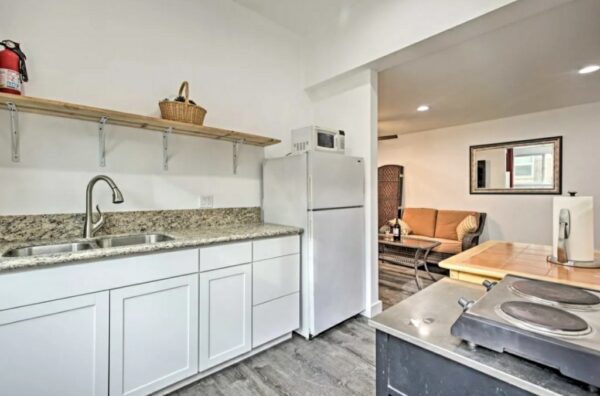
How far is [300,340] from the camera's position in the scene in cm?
226

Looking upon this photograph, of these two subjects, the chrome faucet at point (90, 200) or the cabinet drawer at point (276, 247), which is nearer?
the chrome faucet at point (90, 200)

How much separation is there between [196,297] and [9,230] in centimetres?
109

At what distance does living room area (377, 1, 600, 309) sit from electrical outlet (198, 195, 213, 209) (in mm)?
1829

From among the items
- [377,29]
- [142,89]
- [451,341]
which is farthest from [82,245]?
Result: [377,29]

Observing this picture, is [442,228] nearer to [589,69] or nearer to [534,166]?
[534,166]

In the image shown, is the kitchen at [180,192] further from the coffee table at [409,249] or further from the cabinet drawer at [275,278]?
the coffee table at [409,249]

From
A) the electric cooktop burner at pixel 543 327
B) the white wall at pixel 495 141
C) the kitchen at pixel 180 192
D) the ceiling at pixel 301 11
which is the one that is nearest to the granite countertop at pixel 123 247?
the kitchen at pixel 180 192

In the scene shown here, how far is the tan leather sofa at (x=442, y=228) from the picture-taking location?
4137 mm

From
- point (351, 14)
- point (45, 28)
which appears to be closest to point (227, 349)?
point (45, 28)

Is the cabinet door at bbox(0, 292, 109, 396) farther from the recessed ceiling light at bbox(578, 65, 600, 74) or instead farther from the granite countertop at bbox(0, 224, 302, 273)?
the recessed ceiling light at bbox(578, 65, 600, 74)

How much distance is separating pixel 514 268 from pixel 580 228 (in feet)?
1.24

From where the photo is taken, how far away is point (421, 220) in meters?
5.15

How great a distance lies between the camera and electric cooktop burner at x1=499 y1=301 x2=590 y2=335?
1.87ft

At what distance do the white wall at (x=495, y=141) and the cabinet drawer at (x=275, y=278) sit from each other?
400 cm
